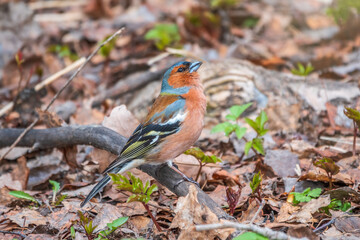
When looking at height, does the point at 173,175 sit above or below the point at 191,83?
below

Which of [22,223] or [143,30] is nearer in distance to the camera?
[22,223]

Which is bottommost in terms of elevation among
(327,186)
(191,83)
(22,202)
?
(22,202)

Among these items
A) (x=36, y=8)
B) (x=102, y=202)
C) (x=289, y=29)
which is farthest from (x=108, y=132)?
(x=36, y=8)

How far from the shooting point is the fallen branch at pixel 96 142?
11.9 ft

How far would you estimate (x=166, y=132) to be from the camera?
4301 millimetres

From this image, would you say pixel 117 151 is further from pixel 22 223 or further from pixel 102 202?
pixel 22 223

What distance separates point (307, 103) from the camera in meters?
5.80

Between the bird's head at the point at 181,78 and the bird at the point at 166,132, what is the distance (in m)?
0.05

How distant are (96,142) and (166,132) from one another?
2.65 feet

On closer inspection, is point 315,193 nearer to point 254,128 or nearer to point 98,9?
point 254,128

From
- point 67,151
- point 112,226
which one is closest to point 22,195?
point 67,151

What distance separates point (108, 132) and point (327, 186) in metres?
2.24

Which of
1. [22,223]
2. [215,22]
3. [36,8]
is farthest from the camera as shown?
[36,8]

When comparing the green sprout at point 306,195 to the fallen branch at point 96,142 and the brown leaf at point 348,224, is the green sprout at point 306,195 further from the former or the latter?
the fallen branch at point 96,142
